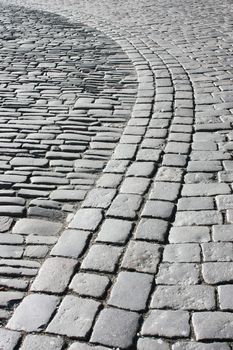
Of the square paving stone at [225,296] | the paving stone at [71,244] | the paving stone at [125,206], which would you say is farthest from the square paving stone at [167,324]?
the paving stone at [125,206]

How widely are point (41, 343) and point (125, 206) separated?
143cm

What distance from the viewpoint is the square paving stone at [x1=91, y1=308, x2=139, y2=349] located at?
2615 millimetres

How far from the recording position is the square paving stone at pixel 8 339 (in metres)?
2.59

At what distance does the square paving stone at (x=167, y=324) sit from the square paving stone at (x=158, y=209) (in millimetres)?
992

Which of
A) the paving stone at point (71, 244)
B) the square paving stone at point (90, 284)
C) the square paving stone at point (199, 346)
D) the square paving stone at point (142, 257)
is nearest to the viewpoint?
the square paving stone at point (199, 346)

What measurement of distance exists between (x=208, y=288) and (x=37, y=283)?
907mm

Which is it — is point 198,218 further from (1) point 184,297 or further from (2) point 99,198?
(1) point 184,297

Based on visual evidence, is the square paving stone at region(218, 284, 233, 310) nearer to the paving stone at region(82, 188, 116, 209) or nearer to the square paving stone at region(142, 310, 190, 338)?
the square paving stone at region(142, 310, 190, 338)

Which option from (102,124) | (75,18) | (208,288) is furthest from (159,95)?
(75,18)

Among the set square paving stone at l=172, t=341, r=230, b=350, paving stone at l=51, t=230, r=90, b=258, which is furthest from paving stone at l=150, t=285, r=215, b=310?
paving stone at l=51, t=230, r=90, b=258

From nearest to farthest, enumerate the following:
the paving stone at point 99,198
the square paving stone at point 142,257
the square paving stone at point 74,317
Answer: the square paving stone at point 74,317
the square paving stone at point 142,257
the paving stone at point 99,198

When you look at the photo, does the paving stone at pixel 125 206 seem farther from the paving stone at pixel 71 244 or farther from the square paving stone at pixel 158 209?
the paving stone at pixel 71 244

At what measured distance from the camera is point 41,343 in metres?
2.60

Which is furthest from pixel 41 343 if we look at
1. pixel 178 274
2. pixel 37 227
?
pixel 37 227
